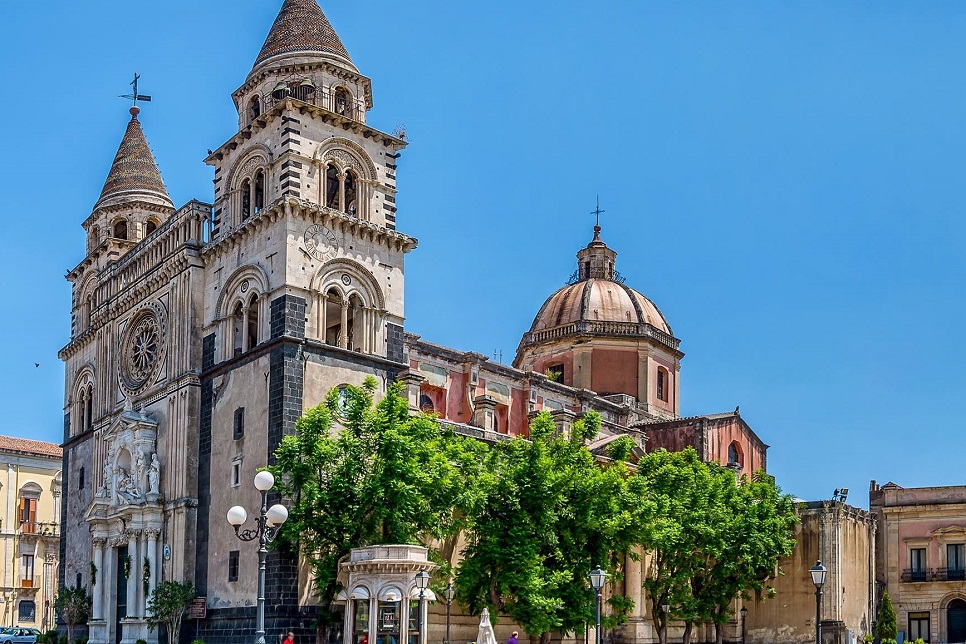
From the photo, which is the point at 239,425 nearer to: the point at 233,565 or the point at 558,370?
the point at 233,565

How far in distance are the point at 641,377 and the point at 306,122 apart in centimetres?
2944

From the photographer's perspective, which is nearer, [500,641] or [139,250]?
[500,641]

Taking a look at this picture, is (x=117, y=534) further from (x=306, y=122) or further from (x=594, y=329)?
(x=594, y=329)

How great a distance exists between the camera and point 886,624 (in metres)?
62.4

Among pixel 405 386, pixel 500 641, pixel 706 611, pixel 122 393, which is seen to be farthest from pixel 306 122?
pixel 706 611

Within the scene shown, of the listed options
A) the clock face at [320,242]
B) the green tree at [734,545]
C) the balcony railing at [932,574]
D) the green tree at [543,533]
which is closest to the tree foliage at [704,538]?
the green tree at [734,545]

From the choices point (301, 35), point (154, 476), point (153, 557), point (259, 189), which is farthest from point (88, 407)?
point (301, 35)

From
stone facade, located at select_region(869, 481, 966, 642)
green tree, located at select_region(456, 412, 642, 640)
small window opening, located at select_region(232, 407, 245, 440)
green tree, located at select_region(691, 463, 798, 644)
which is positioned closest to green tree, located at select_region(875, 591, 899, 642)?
stone facade, located at select_region(869, 481, 966, 642)

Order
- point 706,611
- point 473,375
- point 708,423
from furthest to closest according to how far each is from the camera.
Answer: point 708,423, point 473,375, point 706,611

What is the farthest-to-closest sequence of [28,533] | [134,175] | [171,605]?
1. [28,533]
2. [134,175]
3. [171,605]

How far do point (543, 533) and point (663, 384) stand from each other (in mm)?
29604

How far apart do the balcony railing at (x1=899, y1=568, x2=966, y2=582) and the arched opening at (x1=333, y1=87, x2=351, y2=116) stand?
125 feet

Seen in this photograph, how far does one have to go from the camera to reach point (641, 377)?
70.0 m

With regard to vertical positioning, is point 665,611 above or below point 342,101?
below
